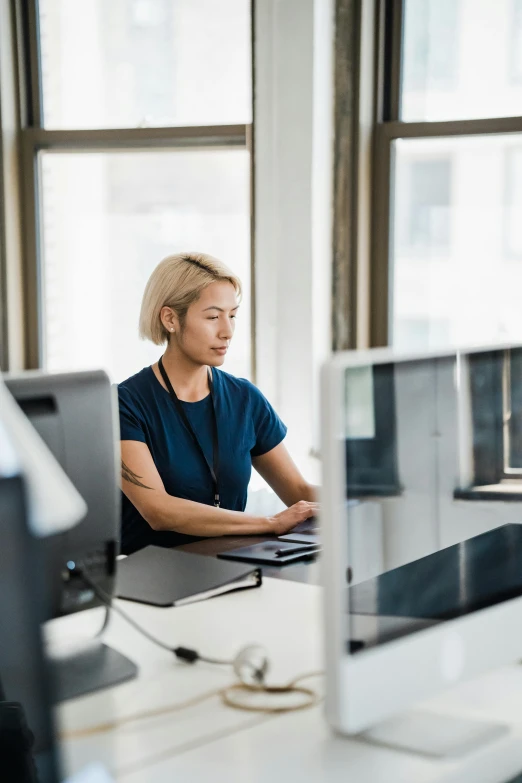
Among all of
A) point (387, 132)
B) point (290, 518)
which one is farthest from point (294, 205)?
point (290, 518)

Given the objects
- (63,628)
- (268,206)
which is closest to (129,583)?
(63,628)

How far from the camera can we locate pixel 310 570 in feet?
5.93

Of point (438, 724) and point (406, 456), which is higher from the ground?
point (406, 456)

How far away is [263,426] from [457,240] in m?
1.09

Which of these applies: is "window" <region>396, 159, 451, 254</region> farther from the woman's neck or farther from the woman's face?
the woman's neck

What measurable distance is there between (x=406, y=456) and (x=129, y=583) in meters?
0.75

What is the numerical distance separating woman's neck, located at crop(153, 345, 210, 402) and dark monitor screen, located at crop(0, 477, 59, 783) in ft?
5.10

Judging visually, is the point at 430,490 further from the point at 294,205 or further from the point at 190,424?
the point at 294,205

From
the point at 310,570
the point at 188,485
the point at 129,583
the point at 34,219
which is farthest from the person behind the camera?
the point at 34,219

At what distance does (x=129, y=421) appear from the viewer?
2.35 metres

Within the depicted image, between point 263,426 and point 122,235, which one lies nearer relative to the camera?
point 263,426

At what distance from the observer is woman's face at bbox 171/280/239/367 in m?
2.48

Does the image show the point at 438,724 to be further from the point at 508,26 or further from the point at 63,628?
the point at 508,26

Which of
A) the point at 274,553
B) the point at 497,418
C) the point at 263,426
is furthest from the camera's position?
the point at 263,426
